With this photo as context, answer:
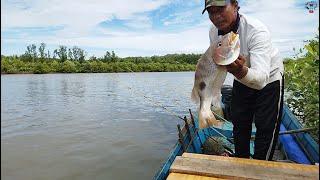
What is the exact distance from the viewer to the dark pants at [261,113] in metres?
3.80

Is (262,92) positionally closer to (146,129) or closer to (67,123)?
(146,129)

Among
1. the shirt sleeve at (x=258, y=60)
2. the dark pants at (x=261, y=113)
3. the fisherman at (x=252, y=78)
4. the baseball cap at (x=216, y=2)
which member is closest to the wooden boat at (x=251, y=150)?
the dark pants at (x=261, y=113)

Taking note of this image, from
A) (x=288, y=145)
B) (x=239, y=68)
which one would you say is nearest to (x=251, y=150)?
(x=288, y=145)

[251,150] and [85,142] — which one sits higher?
[251,150]

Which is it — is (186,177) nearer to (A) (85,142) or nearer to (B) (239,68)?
(B) (239,68)

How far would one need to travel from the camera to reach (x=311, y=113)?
370cm

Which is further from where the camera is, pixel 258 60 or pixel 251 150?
pixel 251 150

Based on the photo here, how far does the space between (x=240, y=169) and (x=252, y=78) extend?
2.79ft

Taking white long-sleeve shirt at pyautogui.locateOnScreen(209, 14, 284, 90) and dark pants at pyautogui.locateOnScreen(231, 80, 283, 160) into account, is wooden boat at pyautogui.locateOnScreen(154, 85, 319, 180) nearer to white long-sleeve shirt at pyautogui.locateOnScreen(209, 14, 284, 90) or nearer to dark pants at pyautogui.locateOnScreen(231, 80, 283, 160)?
dark pants at pyautogui.locateOnScreen(231, 80, 283, 160)

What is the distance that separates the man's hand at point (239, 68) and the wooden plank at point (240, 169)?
87cm

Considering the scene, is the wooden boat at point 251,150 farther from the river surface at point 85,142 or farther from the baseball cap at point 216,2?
the river surface at point 85,142

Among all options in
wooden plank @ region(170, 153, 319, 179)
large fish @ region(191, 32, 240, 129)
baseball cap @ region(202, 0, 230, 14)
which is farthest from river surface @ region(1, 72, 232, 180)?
baseball cap @ region(202, 0, 230, 14)

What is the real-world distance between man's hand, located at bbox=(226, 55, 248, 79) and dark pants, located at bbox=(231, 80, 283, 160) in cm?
87

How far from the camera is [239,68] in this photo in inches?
116
